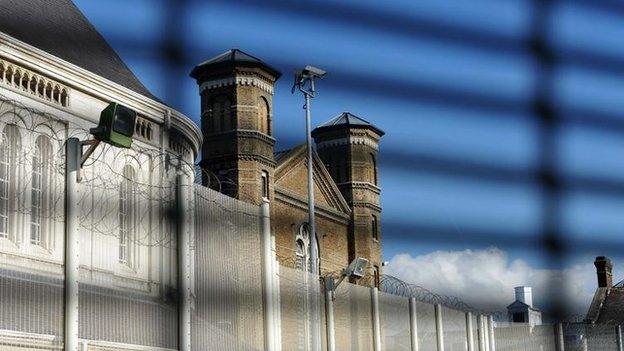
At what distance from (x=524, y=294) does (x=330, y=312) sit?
7.13 m

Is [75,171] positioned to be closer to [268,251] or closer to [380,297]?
[268,251]

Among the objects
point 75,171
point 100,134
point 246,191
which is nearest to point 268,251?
point 75,171

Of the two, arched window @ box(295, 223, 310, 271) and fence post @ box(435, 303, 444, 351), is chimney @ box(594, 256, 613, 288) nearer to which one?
fence post @ box(435, 303, 444, 351)

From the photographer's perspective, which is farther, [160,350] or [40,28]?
[160,350]

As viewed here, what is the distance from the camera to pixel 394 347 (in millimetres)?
8578

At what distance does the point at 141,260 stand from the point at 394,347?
4043 millimetres

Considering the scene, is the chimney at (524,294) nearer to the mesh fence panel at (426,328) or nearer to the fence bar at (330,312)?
the mesh fence panel at (426,328)

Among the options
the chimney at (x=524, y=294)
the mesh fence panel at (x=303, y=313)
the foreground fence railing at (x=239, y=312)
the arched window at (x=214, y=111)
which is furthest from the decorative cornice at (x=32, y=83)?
the chimney at (x=524, y=294)

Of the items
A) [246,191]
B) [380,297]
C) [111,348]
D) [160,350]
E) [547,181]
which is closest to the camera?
[547,181]

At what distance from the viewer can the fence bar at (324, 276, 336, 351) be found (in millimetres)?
8547

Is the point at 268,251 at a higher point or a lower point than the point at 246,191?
lower

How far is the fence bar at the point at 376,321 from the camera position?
7.87 metres

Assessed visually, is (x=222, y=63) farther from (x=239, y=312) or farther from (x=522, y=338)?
(x=522, y=338)

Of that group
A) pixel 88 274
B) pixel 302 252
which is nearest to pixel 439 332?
pixel 88 274
